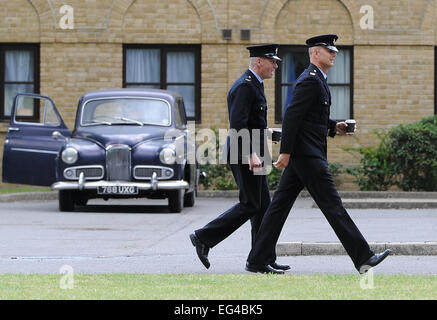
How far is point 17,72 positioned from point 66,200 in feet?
26.0

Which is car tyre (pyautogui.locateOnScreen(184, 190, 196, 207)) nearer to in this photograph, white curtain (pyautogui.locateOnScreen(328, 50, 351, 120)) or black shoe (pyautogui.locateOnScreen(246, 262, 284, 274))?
white curtain (pyautogui.locateOnScreen(328, 50, 351, 120))

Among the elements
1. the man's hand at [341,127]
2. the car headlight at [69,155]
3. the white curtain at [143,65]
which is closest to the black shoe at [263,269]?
the man's hand at [341,127]

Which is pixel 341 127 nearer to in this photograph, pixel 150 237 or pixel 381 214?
pixel 150 237

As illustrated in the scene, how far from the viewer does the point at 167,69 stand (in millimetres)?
26109

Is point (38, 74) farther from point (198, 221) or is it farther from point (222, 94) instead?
point (198, 221)

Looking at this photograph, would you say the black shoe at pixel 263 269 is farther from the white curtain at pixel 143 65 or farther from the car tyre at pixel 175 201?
the white curtain at pixel 143 65

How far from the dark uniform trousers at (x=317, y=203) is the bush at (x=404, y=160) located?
12707 mm

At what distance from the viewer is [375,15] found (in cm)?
2580

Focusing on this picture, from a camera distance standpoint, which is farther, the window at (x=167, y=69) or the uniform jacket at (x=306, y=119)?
the window at (x=167, y=69)

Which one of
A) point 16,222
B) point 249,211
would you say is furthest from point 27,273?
point 16,222

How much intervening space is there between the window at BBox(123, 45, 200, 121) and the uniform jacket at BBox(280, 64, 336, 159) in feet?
52.7

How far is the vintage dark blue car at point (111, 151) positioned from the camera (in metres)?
18.4

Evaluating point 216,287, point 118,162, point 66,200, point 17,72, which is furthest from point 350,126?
point 17,72
